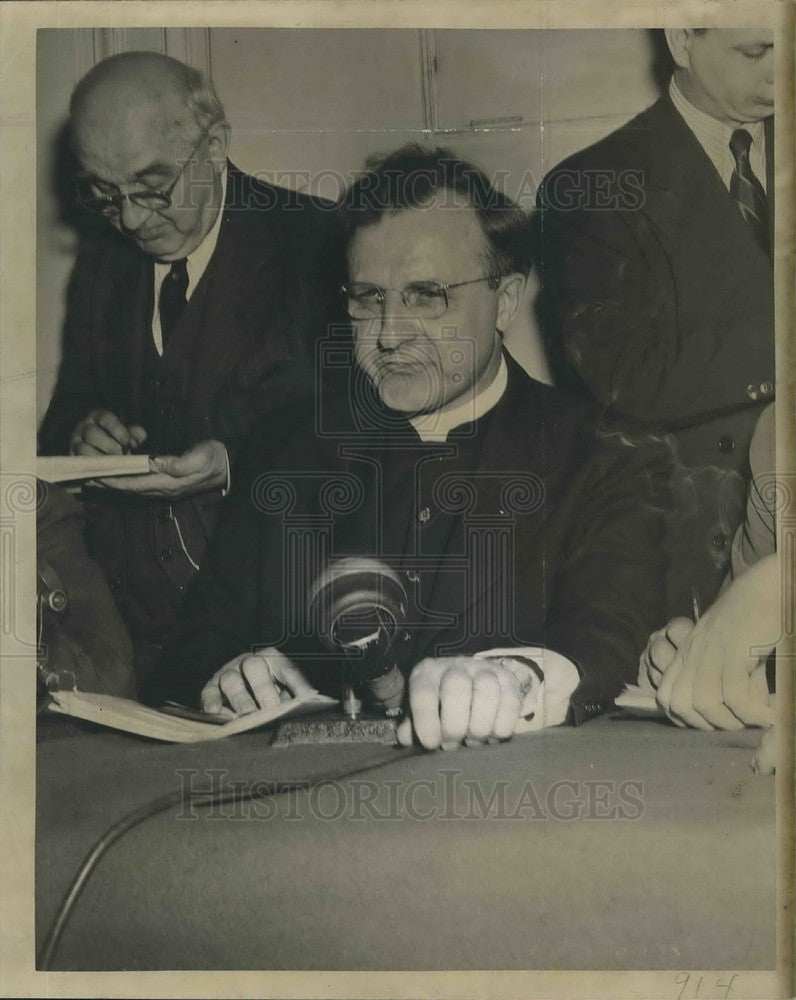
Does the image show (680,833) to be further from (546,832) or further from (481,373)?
(481,373)

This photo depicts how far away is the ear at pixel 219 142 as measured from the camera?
3.81 m

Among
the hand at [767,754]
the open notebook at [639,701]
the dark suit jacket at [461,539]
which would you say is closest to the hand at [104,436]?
the dark suit jacket at [461,539]

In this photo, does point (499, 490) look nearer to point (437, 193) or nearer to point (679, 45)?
point (437, 193)

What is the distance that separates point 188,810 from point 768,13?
10.5ft

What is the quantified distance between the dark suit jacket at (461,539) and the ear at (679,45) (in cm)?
116

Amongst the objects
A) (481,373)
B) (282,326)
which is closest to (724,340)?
(481,373)

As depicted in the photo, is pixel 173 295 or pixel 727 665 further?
pixel 173 295

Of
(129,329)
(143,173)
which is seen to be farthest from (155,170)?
(129,329)

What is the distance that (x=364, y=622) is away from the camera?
373 centimetres

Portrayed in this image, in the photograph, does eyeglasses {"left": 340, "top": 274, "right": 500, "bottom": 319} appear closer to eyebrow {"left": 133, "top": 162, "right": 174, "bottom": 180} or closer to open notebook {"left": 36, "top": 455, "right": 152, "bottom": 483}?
eyebrow {"left": 133, "top": 162, "right": 174, "bottom": 180}

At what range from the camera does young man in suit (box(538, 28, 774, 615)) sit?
12.4 feet

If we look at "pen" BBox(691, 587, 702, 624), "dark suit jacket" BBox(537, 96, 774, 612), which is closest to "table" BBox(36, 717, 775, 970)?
"pen" BBox(691, 587, 702, 624)

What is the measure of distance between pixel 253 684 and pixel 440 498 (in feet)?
2.75

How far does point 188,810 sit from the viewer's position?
12.2ft
